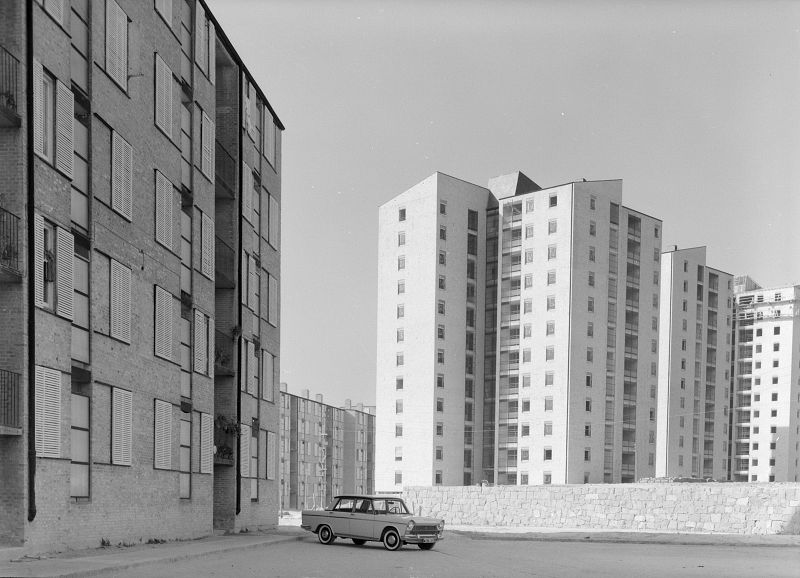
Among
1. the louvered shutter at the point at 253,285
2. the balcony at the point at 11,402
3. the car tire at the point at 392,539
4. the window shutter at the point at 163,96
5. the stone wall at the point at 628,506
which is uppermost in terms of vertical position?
the window shutter at the point at 163,96

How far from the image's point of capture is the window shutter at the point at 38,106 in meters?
17.7

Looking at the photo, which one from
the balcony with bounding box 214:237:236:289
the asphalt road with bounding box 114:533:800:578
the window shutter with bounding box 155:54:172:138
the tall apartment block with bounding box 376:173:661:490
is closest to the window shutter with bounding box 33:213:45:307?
the asphalt road with bounding box 114:533:800:578

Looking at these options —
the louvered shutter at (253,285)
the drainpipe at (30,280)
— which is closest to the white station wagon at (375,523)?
the drainpipe at (30,280)

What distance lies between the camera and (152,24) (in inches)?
968

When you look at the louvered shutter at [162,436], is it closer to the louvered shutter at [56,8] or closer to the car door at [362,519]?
the car door at [362,519]

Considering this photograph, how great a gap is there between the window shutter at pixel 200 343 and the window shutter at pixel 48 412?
30.1ft

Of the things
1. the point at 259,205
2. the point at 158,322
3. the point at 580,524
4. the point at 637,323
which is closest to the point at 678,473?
the point at 637,323

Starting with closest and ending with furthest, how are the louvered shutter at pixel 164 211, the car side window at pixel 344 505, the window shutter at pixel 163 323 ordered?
1. the window shutter at pixel 163 323
2. the louvered shutter at pixel 164 211
3. the car side window at pixel 344 505

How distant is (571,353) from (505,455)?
10920mm

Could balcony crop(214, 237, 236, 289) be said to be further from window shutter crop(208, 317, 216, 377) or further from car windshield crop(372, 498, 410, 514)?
car windshield crop(372, 498, 410, 514)

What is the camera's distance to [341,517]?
25219mm

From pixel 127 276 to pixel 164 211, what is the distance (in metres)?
3.25

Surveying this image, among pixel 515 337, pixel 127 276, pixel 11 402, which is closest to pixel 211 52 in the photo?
pixel 127 276

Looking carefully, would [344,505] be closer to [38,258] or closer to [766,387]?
[38,258]
